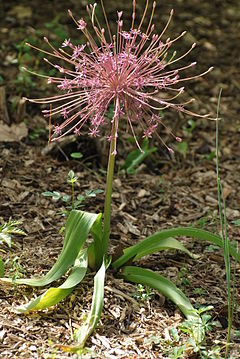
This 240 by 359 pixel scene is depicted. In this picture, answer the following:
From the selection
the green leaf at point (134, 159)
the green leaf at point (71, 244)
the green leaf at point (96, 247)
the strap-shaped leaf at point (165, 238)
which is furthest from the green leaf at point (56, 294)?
the green leaf at point (134, 159)

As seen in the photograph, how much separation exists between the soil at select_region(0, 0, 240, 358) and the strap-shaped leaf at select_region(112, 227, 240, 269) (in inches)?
5.0

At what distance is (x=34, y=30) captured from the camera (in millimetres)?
5188

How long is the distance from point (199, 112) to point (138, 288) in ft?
7.58

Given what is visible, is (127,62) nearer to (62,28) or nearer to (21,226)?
(21,226)

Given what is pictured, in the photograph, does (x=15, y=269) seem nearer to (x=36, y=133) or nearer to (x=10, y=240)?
(x=10, y=240)

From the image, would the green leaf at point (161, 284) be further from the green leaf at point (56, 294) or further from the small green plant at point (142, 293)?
the green leaf at point (56, 294)

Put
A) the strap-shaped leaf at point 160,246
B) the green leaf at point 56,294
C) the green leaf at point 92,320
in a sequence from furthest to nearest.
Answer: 1. the strap-shaped leaf at point 160,246
2. the green leaf at point 56,294
3. the green leaf at point 92,320

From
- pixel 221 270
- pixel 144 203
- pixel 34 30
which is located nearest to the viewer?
pixel 221 270

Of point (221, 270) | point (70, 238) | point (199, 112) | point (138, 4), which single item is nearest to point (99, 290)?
point (70, 238)

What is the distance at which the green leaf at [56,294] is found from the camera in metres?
2.60

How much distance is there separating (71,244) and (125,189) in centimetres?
128

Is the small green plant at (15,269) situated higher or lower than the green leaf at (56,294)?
lower

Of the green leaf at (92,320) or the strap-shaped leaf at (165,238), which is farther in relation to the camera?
the strap-shaped leaf at (165,238)

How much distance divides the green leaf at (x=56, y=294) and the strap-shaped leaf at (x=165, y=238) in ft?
0.89
